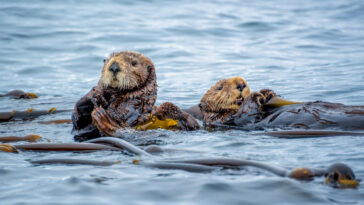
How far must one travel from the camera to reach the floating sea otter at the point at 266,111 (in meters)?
5.30

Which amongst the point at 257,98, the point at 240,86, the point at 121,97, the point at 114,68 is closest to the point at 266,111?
the point at 257,98

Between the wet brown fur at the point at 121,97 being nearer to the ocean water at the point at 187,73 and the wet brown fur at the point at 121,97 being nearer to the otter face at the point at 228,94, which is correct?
the ocean water at the point at 187,73

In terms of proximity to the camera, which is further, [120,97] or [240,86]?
[240,86]

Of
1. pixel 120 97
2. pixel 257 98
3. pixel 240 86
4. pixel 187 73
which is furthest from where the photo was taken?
pixel 187 73

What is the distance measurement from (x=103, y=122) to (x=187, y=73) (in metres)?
6.23

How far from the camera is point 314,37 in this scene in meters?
14.6

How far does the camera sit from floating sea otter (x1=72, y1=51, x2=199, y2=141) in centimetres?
543

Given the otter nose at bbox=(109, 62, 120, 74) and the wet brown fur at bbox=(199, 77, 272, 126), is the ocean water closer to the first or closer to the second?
the wet brown fur at bbox=(199, 77, 272, 126)

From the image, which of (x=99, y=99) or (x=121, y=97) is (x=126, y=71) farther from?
(x=99, y=99)

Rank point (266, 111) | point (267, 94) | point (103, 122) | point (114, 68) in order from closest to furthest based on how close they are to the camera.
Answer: point (103, 122) → point (114, 68) → point (266, 111) → point (267, 94)

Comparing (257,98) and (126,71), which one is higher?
(126,71)

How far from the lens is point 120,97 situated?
18.3ft

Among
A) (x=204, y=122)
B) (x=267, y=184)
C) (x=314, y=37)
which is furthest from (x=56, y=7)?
(x=267, y=184)

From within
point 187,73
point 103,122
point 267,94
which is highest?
point 187,73
